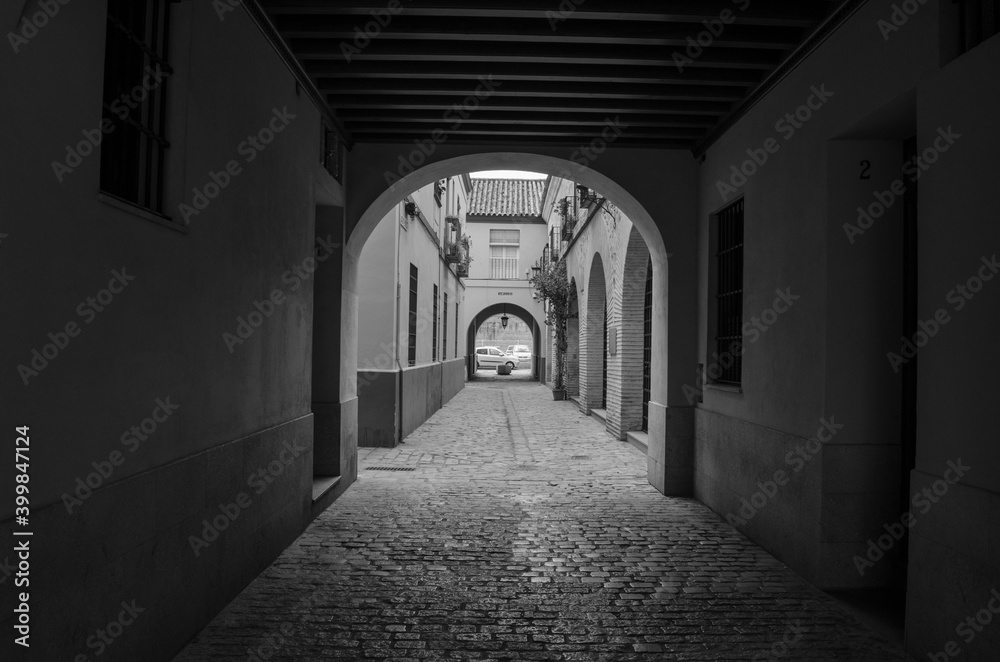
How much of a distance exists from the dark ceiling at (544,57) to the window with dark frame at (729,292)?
980 millimetres

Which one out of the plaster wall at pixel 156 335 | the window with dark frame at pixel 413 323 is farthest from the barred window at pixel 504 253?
the plaster wall at pixel 156 335

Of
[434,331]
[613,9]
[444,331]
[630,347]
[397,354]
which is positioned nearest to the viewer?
[613,9]

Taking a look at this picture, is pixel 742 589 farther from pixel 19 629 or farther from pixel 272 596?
pixel 19 629

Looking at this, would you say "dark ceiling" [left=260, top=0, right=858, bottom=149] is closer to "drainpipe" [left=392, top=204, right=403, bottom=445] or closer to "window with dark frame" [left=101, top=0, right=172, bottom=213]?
"window with dark frame" [left=101, top=0, right=172, bottom=213]

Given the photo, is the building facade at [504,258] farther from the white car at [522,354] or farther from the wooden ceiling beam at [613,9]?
the wooden ceiling beam at [613,9]

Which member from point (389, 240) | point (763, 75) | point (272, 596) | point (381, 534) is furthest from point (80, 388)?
point (389, 240)

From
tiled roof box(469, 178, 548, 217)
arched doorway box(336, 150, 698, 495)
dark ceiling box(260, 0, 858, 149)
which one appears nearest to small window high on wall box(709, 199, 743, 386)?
arched doorway box(336, 150, 698, 495)

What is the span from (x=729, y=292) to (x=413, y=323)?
7310 millimetres

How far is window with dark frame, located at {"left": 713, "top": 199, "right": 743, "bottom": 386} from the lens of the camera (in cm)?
664

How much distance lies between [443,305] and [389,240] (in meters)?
7.78

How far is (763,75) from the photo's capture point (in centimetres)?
576

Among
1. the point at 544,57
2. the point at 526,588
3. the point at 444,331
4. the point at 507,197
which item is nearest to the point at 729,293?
the point at 544,57

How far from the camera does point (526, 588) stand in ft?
15.1

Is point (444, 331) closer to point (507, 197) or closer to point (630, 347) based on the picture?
point (630, 347)
